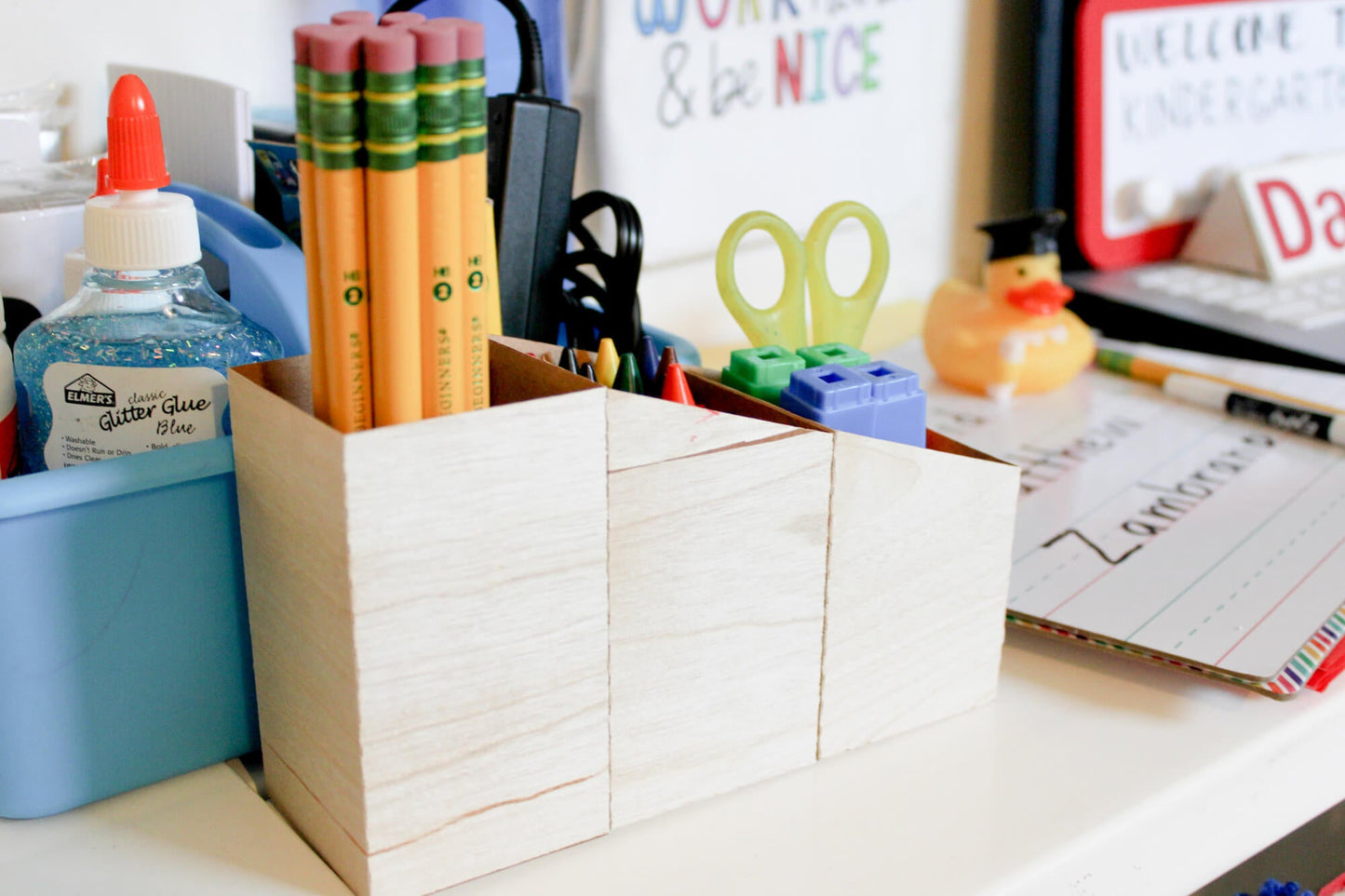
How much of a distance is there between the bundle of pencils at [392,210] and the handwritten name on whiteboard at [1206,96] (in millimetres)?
707

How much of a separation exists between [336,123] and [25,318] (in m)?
0.23

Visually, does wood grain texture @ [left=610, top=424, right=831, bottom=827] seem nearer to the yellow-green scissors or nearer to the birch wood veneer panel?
the birch wood veneer panel

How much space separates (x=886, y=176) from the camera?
34.4 inches

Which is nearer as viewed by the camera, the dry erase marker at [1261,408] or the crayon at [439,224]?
the crayon at [439,224]

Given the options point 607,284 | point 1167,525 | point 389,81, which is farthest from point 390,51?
point 1167,525

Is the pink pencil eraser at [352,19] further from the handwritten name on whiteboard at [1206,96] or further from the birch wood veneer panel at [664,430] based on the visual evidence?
the handwritten name on whiteboard at [1206,96]

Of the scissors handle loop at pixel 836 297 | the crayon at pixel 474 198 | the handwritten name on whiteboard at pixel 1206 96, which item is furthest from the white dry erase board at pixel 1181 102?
the crayon at pixel 474 198

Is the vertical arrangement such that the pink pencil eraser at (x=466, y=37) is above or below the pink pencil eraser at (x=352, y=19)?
below

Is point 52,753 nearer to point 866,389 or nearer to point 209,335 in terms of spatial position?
point 209,335

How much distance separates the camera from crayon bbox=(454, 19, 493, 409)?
319 millimetres

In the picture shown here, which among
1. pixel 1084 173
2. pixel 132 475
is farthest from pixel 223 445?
pixel 1084 173

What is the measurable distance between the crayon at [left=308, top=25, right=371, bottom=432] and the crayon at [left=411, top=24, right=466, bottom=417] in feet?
0.05

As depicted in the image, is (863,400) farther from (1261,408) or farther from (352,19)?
(1261,408)

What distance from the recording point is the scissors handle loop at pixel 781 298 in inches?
20.8
